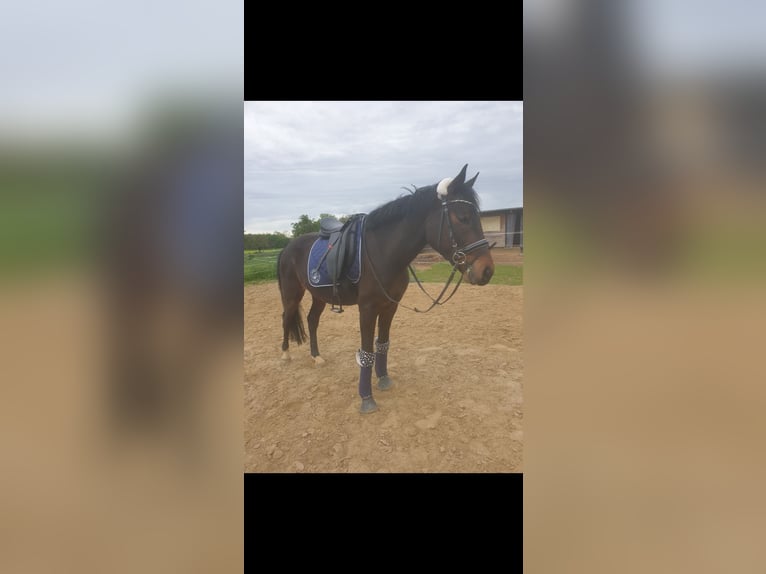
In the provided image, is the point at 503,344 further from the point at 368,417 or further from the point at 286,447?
the point at 286,447

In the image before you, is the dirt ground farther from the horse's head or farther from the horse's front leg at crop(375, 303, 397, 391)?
the horse's head

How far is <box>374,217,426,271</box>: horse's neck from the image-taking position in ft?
7.41

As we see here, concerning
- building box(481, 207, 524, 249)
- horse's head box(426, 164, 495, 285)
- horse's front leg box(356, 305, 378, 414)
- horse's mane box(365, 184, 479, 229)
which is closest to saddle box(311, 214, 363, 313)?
horse's mane box(365, 184, 479, 229)

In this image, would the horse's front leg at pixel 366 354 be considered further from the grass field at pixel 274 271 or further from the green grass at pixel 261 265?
the grass field at pixel 274 271

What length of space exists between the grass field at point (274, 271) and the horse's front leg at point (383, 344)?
10.4ft
